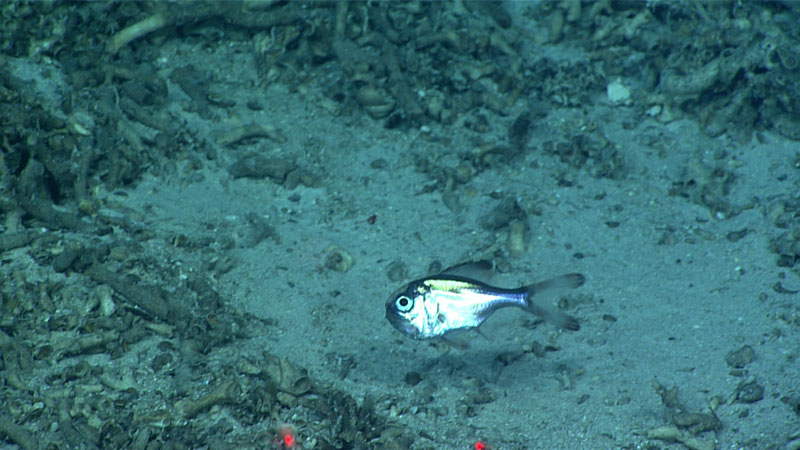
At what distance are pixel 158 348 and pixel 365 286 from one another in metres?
1.70

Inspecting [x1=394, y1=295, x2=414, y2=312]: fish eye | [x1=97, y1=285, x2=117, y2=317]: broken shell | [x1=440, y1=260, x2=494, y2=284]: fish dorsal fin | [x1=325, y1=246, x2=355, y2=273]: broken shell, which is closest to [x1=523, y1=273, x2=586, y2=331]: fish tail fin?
[x1=440, y1=260, x2=494, y2=284]: fish dorsal fin

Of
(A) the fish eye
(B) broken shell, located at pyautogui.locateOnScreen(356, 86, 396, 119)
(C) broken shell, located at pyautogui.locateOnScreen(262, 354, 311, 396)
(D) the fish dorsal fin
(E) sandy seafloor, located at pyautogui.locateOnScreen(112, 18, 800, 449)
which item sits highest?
(A) the fish eye

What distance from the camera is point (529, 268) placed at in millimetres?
5309

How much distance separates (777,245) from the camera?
531 centimetres

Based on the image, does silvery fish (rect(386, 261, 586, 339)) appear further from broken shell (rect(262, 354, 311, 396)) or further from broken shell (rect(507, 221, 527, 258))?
broken shell (rect(507, 221, 527, 258))

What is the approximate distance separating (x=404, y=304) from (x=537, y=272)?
2.27m

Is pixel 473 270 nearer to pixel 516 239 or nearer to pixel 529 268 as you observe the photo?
pixel 529 268

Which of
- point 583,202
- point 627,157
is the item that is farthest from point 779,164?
point 583,202

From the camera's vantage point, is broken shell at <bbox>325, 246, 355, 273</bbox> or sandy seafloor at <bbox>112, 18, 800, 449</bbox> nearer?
sandy seafloor at <bbox>112, 18, 800, 449</bbox>

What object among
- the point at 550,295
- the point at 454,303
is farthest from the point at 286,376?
the point at 550,295

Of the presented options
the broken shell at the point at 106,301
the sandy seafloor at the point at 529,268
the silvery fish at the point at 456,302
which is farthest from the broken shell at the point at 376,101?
the silvery fish at the point at 456,302

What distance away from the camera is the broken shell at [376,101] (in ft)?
22.8

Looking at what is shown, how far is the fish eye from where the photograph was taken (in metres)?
3.31

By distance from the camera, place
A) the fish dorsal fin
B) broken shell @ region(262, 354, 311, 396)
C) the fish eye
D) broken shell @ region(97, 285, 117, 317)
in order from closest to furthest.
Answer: the fish eye, the fish dorsal fin, broken shell @ region(262, 354, 311, 396), broken shell @ region(97, 285, 117, 317)
